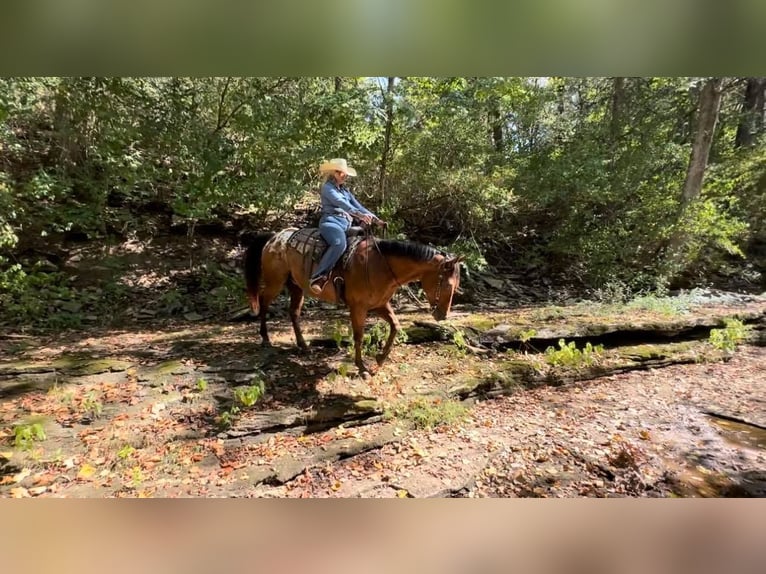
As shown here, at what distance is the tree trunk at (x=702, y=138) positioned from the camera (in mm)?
2971

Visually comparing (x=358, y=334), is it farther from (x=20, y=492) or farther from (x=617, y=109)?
(x=617, y=109)

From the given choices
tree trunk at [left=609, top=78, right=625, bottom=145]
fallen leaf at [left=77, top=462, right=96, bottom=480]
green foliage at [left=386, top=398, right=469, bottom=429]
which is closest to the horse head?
green foliage at [left=386, top=398, right=469, bottom=429]

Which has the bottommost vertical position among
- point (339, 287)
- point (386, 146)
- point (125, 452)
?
point (125, 452)

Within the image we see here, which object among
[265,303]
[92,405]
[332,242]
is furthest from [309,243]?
[92,405]

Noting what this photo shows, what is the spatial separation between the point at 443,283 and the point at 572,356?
1.07 m

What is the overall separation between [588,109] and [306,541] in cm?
388

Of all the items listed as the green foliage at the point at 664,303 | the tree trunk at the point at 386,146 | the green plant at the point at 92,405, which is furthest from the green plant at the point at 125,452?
the green foliage at the point at 664,303

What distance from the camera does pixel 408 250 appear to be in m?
2.52

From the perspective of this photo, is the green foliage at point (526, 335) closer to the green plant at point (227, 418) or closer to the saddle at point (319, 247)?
the saddle at point (319, 247)

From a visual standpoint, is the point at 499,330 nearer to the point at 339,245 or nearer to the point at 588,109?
the point at 339,245

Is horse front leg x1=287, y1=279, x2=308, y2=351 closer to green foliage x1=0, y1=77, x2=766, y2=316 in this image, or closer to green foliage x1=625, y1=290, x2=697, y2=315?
green foliage x1=0, y1=77, x2=766, y2=316

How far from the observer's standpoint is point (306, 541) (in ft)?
5.56

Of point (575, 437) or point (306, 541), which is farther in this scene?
point (575, 437)
